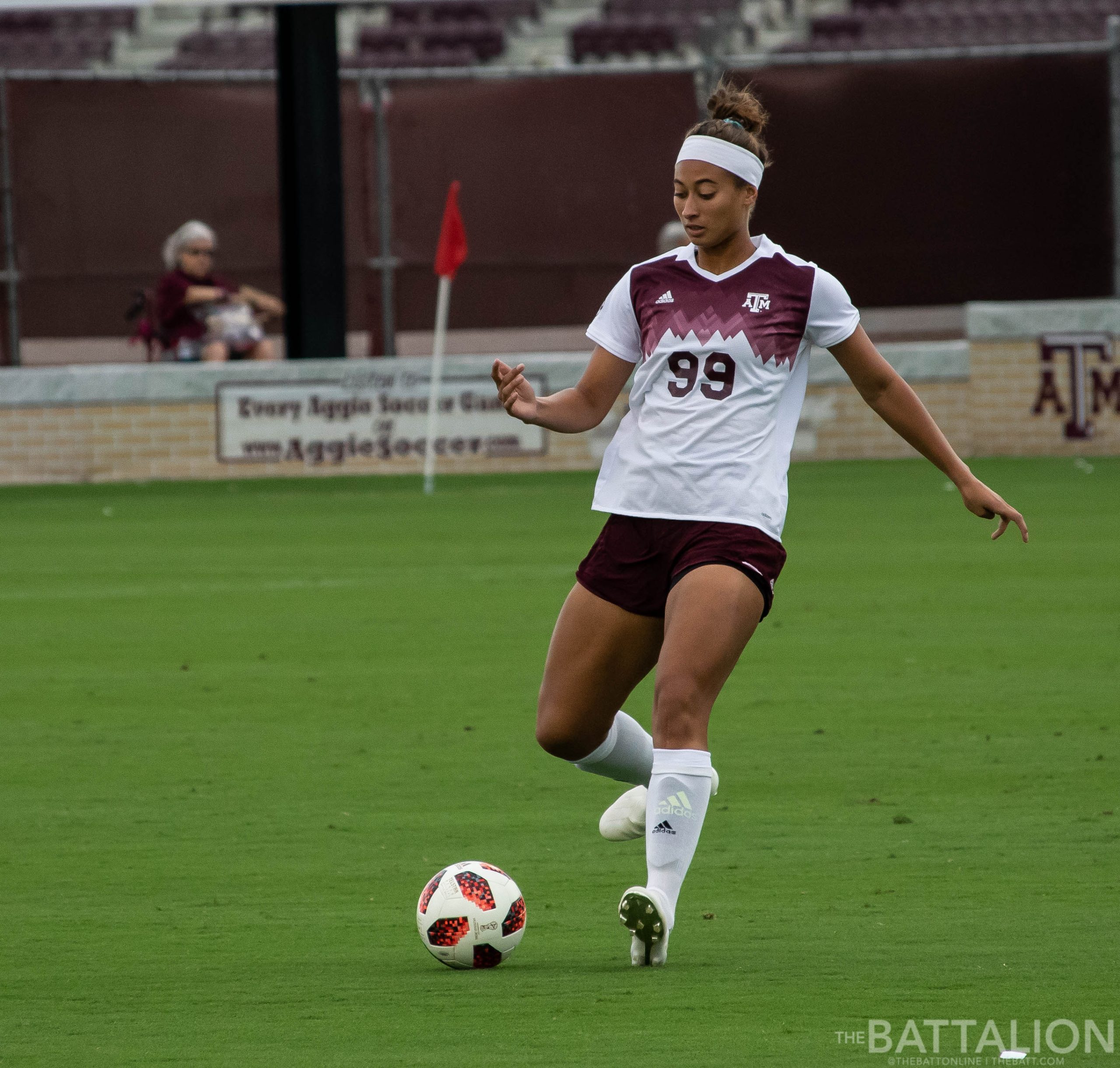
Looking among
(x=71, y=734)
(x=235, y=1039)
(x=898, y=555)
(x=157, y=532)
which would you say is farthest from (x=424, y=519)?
(x=235, y=1039)

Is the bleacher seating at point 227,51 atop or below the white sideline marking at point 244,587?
atop

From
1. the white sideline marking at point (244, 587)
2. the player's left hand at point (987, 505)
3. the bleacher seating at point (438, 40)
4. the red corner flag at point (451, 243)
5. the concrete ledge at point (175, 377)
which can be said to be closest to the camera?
the player's left hand at point (987, 505)

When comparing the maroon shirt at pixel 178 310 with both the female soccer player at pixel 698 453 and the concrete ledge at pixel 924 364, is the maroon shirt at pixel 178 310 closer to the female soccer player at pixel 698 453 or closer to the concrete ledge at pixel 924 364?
the concrete ledge at pixel 924 364

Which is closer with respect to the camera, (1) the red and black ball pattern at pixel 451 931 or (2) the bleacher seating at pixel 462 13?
(1) the red and black ball pattern at pixel 451 931

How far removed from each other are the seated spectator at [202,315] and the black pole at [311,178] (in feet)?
1.13

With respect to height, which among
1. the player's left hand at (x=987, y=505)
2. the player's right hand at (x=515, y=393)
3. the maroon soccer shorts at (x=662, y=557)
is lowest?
the maroon soccer shorts at (x=662, y=557)

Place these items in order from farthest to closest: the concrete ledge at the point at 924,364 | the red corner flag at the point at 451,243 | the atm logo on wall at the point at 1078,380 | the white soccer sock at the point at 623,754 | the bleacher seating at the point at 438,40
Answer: the bleacher seating at the point at 438,40, the concrete ledge at the point at 924,364, the atm logo on wall at the point at 1078,380, the red corner flag at the point at 451,243, the white soccer sock at the point at 623,754

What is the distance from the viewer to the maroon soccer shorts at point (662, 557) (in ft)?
17.6

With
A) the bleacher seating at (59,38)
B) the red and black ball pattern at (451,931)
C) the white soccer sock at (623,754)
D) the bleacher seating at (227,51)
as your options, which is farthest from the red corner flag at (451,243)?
the bleacher seating at (59,38)

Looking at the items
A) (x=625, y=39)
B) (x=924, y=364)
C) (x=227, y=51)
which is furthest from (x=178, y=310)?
(x=227, y=51)

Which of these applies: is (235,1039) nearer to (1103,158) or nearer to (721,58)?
(721,58)

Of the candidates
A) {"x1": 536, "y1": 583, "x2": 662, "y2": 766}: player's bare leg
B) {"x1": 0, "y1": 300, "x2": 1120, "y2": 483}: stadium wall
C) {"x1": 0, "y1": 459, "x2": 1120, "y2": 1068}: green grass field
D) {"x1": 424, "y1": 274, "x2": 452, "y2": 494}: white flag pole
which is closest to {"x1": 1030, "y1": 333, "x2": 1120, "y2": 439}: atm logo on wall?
→ {"x1": 0, "y1": 300, "x2": 1120, "y2": 483}: stadium wall

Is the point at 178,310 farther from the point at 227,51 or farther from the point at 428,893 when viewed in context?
the point at 227,51

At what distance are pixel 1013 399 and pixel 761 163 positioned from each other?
1632cm
